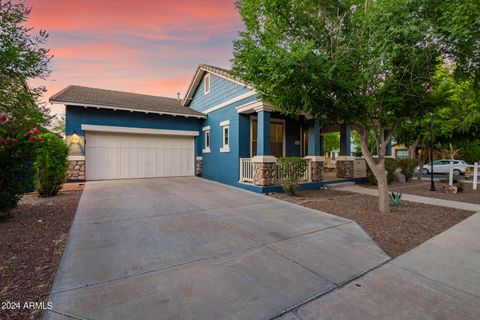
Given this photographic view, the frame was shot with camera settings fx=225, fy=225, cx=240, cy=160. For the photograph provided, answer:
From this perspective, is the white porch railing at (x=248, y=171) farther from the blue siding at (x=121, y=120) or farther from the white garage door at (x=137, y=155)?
the blue siding at (x=121, y=120)

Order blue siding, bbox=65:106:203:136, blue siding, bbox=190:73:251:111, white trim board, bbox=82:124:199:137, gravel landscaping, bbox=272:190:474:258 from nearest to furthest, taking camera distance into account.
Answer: gravel landscaping, bbox=272:190:474:258 → blue siding, bbox=190:73:251:111 → blue siding, bbox=65:106:203:136 → white trim board, bbox=82:124:199:137

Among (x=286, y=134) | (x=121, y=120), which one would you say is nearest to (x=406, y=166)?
(x=286, y=134)

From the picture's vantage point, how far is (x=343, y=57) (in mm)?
5359

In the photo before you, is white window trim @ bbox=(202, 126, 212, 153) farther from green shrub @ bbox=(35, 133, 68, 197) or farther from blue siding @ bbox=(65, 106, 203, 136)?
green shrub @ bbox=(35, 133, 68, 197)

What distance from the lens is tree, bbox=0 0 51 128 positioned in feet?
21.1

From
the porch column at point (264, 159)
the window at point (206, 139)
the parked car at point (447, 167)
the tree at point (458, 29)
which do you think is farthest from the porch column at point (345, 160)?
the parked car at point (447, 167)

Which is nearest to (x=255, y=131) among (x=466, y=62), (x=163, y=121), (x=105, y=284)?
(x=163, y=121)

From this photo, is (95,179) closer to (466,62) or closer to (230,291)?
(230,291)

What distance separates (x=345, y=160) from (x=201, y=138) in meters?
8.46

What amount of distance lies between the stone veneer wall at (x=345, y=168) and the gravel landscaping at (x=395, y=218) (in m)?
4.12

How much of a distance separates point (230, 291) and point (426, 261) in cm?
302

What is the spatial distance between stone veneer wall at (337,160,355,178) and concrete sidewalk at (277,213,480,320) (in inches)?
338

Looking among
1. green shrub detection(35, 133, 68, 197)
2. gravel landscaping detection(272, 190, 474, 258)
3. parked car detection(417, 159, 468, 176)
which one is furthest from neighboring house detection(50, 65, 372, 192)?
parked car detection(417, 159, 468, 176)

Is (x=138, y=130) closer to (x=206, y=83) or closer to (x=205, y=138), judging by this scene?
(x=205, y=138)
